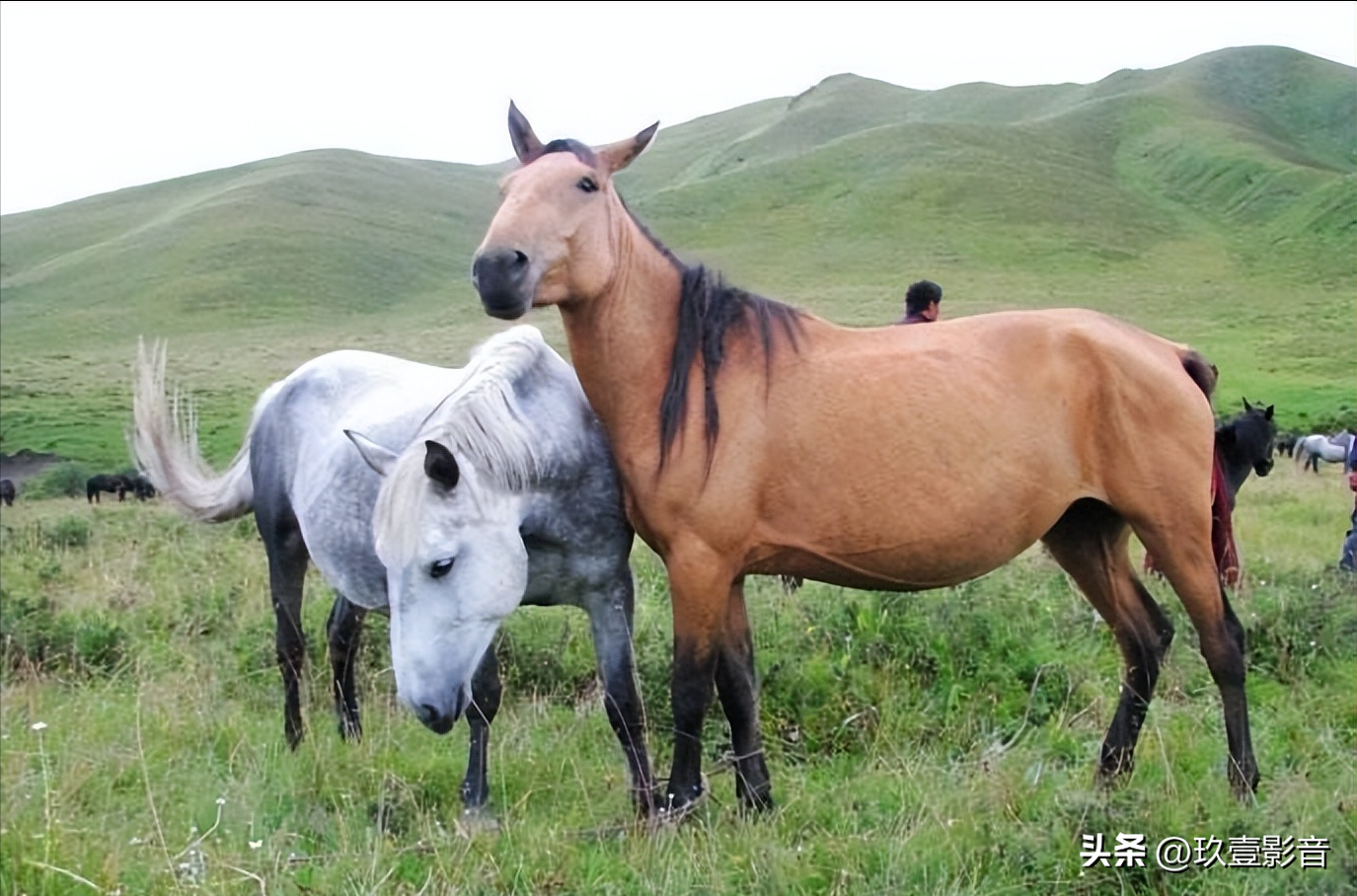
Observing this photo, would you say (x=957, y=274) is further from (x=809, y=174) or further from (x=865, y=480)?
(x=865, y=480)

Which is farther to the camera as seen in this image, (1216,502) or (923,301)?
(923,301)

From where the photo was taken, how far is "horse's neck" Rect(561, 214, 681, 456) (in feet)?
13.2

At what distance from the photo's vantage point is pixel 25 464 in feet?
90.3

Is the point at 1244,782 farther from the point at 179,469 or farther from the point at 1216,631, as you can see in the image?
the point at 179,469

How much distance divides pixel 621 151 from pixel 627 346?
2.29 ft

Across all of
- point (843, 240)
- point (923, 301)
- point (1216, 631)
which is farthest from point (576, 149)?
point (843, 240)

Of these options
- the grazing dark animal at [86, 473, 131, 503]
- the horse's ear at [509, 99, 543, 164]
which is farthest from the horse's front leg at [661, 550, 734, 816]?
the grazing dark animal at [86, 473, 131, 503]

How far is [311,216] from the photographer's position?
75938mm

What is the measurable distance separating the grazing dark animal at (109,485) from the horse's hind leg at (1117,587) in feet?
67.5

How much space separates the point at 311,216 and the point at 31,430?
48.4 metres

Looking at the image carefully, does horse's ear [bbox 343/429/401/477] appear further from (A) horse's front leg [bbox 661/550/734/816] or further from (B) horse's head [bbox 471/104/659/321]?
(A) horse's front leg [bbox 661/550/734/816]

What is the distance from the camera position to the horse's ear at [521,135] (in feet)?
13.2

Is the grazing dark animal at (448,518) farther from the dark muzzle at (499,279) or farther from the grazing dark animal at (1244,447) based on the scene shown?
the grazing dark animal at (1244,447)

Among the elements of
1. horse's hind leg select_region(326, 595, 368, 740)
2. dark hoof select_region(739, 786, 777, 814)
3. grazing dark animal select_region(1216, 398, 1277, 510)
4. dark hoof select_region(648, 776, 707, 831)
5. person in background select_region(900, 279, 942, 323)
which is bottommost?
dark hoof select_region(739, 786, 777, 814)
